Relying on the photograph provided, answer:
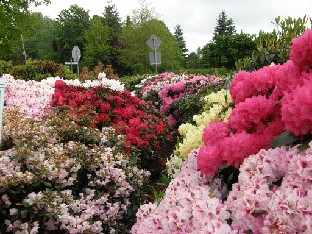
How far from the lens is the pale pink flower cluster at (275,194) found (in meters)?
1.59

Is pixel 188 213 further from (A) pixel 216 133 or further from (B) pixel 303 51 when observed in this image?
(B) pixel 303 51

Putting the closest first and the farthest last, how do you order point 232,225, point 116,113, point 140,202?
point 232,225 → point 140,202 → point 116,113

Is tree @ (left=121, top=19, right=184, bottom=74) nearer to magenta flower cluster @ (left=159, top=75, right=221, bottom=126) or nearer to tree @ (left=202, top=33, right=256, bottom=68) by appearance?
tree @ (left=202, top=33, right=256, bottom=68)

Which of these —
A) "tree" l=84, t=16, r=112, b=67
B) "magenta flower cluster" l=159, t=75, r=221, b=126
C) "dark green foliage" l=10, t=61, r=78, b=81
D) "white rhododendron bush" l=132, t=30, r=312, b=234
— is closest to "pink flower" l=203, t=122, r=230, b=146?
"white rhododendron bush" l=132, t=30, r=312, b=234

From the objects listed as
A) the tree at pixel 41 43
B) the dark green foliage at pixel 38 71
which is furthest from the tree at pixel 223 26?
the dark green foliage at pixel 38 71

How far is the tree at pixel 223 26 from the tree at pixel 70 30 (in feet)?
59.1

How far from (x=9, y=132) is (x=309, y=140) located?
285 cm

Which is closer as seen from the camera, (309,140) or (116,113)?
(309,140)

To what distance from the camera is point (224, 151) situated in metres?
2.28

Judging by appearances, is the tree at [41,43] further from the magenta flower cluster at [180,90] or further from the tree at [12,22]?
the magenta flower cluster at [180,90]

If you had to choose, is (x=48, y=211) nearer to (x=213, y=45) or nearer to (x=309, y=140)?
(x=309, y=140)

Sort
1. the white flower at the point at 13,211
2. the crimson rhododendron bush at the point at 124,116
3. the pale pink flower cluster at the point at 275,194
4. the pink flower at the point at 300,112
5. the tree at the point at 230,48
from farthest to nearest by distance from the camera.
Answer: the tree at the point at 230,48 → the crimson rhododendron bush at the point at 124,116 → the white flower at the point at 13,211 → the pink flower at the point at 300,112 → the pale pink flower cluster at the point at 275,194

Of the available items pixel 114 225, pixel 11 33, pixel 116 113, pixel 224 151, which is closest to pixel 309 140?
pixel 224 151

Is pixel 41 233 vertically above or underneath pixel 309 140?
underneath
